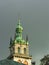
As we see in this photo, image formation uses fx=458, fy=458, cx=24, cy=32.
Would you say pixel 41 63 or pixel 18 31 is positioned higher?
pixel 18 31

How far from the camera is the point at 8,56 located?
520ft

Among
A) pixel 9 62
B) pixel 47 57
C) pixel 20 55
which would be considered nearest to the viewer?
pixel 9 62

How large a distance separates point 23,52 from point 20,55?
3639 mm

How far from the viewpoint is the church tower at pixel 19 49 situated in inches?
6201

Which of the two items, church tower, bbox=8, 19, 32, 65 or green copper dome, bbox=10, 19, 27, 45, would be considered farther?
green copper dome, bbox=10, 19, 27, 45

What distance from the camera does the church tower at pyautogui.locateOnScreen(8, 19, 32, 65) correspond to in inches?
6201

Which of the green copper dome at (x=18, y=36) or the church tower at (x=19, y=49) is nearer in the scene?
the church tower at (x=19, y=49)

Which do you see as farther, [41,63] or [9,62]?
[41,63]

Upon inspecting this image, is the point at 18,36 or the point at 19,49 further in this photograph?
the point at 18,36

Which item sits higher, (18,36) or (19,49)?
(18,36)

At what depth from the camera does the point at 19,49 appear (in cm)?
16288

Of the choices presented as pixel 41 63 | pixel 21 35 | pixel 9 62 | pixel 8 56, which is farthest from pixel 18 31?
pixel 9 62

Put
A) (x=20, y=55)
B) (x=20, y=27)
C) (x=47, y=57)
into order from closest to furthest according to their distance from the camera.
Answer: (x=47, y=57)
(x=20, y=55)
(x=20, y=27)

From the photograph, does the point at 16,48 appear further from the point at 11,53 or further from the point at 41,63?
the point at 41,63
